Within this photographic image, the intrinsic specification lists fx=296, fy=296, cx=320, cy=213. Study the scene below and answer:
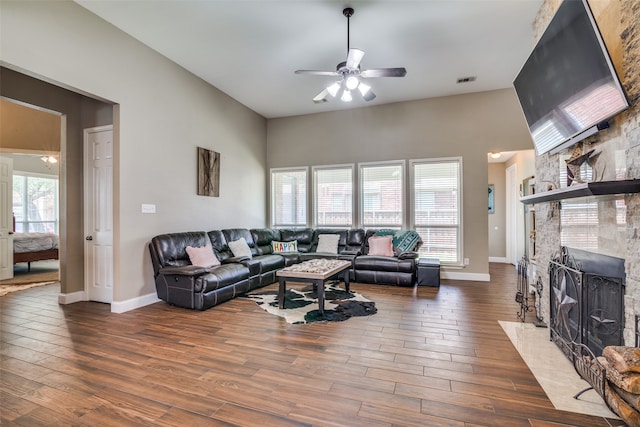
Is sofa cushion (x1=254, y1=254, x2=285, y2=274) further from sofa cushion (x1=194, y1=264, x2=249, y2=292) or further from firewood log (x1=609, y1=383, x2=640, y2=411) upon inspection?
firewood log (x1=609, y1=383, x2=640, y2=411)

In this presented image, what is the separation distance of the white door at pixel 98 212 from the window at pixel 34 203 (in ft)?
21.6

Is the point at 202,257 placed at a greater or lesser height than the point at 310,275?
greater

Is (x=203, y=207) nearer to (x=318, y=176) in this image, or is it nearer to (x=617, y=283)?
(x=318, y=176)

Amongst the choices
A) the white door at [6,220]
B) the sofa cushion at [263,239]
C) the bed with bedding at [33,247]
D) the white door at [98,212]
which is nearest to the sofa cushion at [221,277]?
the sofa cushion at [263,239]

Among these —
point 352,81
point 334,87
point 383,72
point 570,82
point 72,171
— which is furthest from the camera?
point 72,171

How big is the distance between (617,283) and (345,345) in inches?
84.0

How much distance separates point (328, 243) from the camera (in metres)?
6.28

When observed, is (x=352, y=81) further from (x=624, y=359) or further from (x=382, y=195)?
(x=624, y=359)

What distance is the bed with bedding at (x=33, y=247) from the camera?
6363mm

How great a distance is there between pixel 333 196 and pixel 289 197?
45.8 inches

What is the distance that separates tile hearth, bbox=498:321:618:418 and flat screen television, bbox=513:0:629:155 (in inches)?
74.1

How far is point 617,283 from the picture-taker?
6.84ft

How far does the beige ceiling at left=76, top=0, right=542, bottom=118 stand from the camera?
340cm

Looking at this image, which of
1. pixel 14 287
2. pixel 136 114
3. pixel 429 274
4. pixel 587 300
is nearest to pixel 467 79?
pixel 429 274
